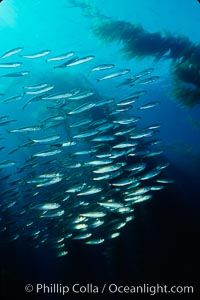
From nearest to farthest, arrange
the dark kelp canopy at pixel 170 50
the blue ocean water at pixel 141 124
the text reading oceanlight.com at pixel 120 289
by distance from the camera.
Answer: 1. the dark kelp canopy at pixel 170 50
2. the text reading oceanlight.com at pixel 120 289
3. the blue ocean water at pixel 141 124

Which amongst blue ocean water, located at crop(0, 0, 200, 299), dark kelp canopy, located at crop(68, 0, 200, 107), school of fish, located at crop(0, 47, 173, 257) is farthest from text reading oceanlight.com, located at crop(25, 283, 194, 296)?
dark kelp canopy, located at crop(68, 0, 200, 107)

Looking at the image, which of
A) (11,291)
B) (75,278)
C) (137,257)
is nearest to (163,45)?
(137,257)

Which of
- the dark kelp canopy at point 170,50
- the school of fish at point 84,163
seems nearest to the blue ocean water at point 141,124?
the dark kelp canopy at point 170,50

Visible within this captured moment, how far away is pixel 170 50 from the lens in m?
10.7

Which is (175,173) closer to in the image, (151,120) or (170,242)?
(170,242)

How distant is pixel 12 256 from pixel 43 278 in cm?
641

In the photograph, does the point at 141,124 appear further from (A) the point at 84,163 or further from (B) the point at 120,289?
(A) the point at 84,163

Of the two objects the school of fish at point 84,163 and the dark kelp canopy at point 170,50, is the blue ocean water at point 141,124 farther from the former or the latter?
the school of fish at point 84,163

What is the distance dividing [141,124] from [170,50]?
800 inches

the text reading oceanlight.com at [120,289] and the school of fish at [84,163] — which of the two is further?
the text reading oceanlight.com at [120,289]

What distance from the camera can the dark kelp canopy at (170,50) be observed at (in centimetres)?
1020

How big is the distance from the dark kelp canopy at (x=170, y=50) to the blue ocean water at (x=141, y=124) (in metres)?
0.26

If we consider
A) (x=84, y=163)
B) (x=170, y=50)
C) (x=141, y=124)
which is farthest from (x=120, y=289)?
(x=141, y=124)

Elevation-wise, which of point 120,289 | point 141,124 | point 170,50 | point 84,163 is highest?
point 141,124
